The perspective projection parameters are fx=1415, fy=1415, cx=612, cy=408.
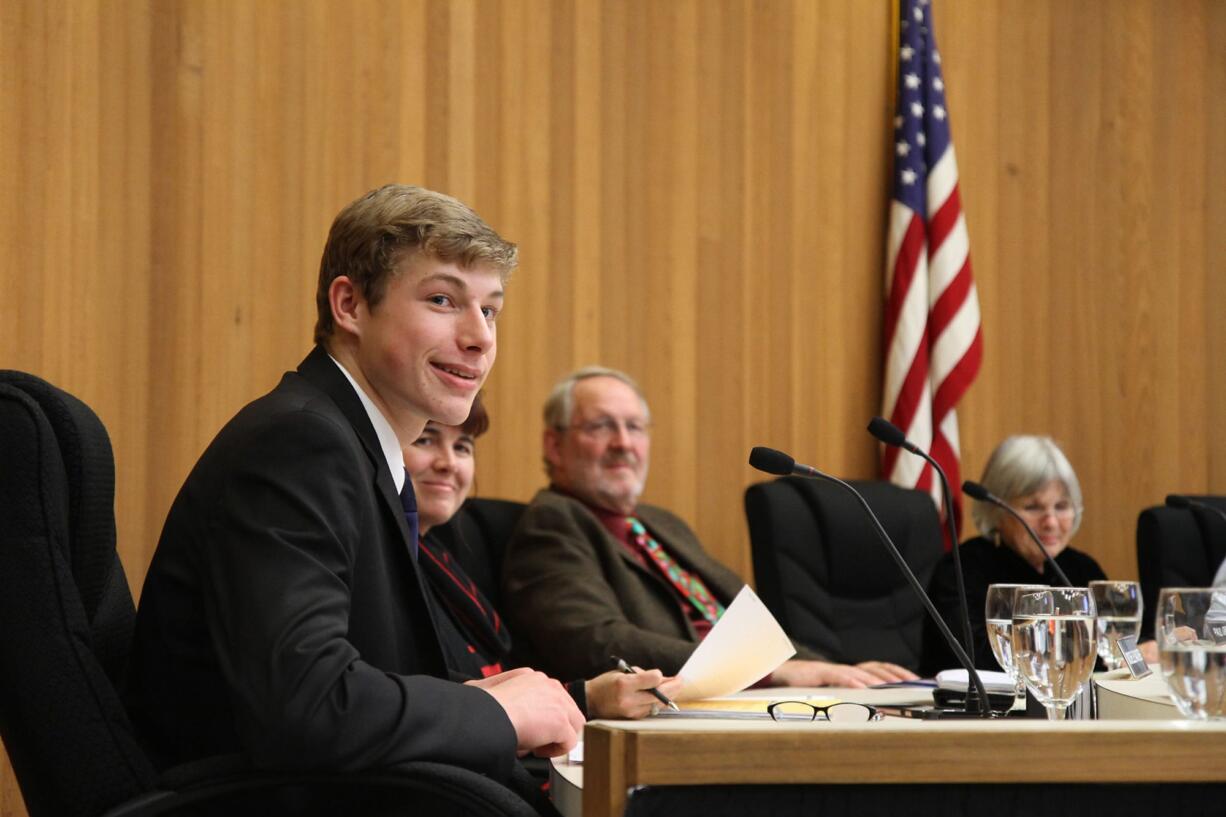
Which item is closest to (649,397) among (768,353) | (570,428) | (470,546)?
(768,353)

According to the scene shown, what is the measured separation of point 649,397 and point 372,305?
3.02 metres

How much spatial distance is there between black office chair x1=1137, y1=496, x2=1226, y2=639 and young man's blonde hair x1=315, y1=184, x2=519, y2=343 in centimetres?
324

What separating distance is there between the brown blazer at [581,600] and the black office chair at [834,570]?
339mm

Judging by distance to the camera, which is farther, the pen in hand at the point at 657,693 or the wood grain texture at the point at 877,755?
the pen in hand at the point at 657,693

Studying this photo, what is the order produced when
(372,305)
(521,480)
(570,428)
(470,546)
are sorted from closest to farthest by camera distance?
(372,305)
(470,546)
(570,428)
(521,480)

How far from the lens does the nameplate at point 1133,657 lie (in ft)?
6.92

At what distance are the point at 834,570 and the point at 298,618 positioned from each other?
108 inches

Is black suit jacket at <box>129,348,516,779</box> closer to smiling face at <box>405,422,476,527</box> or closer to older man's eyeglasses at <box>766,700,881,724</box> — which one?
older man's eyeglasses at <box>766,700,881,724</box>

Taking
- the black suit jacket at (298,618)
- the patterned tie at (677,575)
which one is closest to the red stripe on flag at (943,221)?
the patterned tie at (677,575)

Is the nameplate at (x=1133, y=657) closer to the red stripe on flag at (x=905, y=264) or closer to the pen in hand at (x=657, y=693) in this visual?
the pen in hand at (x=657, y=693)

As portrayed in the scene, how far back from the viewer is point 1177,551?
15.2 ft

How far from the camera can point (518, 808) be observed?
1.61m

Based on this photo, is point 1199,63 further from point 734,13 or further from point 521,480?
point 521,480

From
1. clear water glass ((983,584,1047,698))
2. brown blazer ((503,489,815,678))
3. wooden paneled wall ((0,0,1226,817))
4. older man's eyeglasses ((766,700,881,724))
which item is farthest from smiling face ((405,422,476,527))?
clear water glass ((983,584,1047,698))
